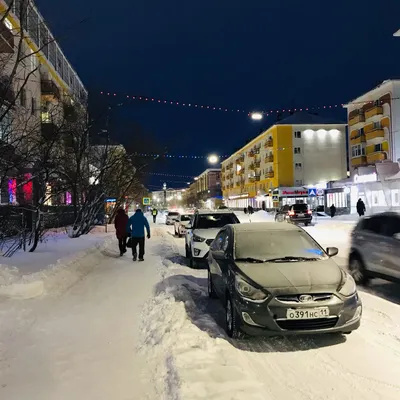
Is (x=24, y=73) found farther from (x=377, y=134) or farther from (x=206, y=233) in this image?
(x=377, y=134)

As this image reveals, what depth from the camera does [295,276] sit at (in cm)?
535

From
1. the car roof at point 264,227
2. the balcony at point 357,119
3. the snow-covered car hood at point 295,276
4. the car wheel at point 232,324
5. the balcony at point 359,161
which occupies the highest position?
the balcony at point 357,119

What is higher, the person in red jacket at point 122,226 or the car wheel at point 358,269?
the person in red jacket at point 122,226

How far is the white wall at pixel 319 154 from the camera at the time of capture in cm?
6569

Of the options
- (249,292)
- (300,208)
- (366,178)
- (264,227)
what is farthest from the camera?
(366,178)

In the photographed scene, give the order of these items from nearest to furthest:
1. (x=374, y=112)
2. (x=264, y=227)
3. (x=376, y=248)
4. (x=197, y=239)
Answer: (x=264, y=227) < (x=376, y=248) < (x=197, y=239) < (x=374, y=112)

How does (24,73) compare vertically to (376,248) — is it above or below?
above

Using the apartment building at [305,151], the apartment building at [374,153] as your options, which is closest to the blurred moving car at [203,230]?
the apartment building at [374,153]

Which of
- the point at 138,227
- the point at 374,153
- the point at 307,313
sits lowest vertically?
the point at 307,313

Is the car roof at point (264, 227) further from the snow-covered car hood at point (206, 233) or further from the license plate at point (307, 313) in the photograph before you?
the snow-covered car hood at point (206, 233)

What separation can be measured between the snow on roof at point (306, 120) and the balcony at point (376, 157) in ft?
57.0

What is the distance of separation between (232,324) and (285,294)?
2.82ft

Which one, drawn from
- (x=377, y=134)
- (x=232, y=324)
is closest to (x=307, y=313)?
(x=232, y=324)

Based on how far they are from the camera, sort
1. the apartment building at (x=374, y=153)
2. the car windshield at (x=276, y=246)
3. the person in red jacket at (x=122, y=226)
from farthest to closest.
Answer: the apartment building at (x=374, y=153), the person in red jacket at (x=122, y=226), the car windshield at (x=276, y=246)
